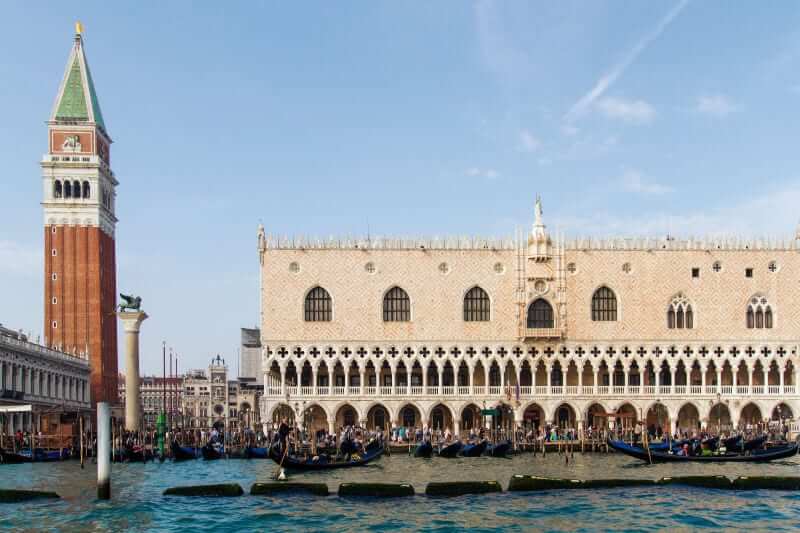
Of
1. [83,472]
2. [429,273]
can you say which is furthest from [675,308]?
[83,472]

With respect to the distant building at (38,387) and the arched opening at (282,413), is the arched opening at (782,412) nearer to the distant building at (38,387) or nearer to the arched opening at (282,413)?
the arched opening at (282,413)

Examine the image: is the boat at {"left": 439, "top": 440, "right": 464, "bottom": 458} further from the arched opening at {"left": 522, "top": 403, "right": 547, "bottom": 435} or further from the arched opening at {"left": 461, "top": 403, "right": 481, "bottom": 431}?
the arched opening at {"left": 522, "top": 403, "right": 547, "bottom": 435}

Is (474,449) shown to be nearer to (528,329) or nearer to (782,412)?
(528,329)

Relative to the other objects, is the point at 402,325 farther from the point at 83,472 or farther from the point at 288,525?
the point at 288,525

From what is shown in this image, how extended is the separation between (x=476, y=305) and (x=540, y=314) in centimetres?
291

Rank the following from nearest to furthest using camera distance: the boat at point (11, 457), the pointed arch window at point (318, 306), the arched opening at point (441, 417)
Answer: the boat at point (11, 457) → the pointed arch window at point (318, 306) → the arched opening at point (441, 417)

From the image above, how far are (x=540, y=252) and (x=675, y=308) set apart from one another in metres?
6.65

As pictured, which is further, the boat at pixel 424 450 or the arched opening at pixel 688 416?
the arched opening at pixel 688 416

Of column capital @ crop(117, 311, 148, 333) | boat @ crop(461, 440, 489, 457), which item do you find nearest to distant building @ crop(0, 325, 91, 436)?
column capital @ crop(117, 311, 148, 333)

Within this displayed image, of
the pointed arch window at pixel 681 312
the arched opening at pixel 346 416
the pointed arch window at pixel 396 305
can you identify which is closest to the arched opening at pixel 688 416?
the pointed arch window at pixel 681 312

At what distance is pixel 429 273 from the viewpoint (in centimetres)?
4841

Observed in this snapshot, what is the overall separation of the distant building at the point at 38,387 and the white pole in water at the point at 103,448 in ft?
69.0

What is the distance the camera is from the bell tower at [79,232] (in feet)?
216

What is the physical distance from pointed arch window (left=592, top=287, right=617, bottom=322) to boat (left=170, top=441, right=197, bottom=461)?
1919cm
